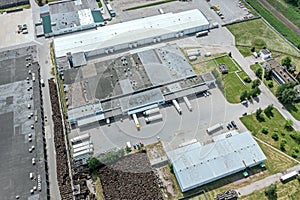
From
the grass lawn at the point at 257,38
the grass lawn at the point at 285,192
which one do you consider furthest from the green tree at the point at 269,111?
the grass lawn at the point at 257,38

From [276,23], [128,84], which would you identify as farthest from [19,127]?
[276,23]

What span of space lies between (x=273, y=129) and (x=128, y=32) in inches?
1956

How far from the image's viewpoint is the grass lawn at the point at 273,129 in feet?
204

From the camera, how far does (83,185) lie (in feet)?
186

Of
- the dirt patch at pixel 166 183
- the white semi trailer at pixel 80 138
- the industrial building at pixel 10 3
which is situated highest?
the industrial building at pixel 10 3

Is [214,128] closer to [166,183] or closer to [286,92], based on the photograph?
[166,183]

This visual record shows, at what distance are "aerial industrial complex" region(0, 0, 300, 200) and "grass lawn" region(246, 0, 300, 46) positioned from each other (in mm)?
2632

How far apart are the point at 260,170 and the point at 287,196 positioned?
6.68 m

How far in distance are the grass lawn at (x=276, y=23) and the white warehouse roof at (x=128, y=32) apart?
22.3 m

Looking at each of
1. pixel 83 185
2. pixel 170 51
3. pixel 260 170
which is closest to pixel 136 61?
pixel 170 51

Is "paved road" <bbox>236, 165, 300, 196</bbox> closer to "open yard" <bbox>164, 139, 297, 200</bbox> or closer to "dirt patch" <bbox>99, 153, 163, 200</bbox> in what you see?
"open yard" <bbox>164, 139, 297, 200</bbox>

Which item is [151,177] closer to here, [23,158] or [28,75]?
[23,158]

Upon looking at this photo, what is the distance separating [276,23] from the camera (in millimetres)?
93125

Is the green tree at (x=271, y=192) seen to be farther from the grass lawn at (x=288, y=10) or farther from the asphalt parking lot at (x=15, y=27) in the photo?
the asphalt parking lot at (x=15, y=27)
